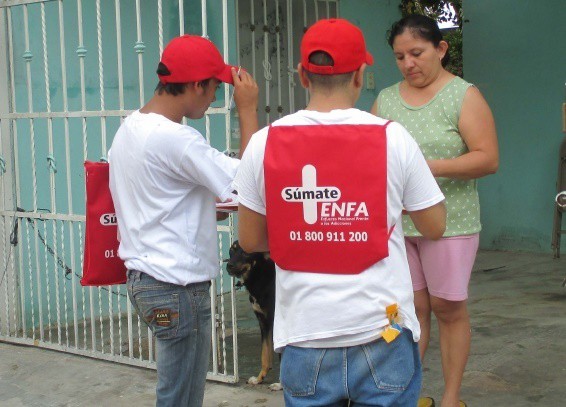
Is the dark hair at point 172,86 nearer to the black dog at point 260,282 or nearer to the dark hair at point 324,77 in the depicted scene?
the dark hair at point 324,77

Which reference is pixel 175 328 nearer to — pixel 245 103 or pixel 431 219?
pixel 245 103

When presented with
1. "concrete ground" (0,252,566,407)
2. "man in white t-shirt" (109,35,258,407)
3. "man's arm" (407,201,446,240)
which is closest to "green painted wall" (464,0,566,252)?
"concrete ground" (0,252,566,407)

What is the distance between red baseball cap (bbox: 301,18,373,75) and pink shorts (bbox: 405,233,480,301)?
1.45m

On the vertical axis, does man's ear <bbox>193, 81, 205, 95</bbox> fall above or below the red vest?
above

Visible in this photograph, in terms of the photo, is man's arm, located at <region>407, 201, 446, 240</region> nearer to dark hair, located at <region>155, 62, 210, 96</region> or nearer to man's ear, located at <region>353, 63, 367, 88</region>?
man's ear, located at <region>353, 63, 367, 88</region>

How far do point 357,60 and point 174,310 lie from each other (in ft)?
3.63

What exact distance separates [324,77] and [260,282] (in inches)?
98.7

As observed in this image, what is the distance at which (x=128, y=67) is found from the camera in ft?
21.0

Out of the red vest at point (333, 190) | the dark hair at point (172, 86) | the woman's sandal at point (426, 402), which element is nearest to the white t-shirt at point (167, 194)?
the dark hair at point (172, 86)

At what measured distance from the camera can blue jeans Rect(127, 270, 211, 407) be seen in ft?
9.41

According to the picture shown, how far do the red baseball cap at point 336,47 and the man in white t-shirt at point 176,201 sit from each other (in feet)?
2.00

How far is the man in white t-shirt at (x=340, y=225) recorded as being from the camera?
219 centimetres

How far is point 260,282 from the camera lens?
4.65 meters

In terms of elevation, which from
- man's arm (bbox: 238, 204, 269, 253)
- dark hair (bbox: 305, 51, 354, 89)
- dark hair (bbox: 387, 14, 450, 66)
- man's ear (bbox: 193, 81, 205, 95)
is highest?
dark hair (bbox: 387, 14, 450, 66)
